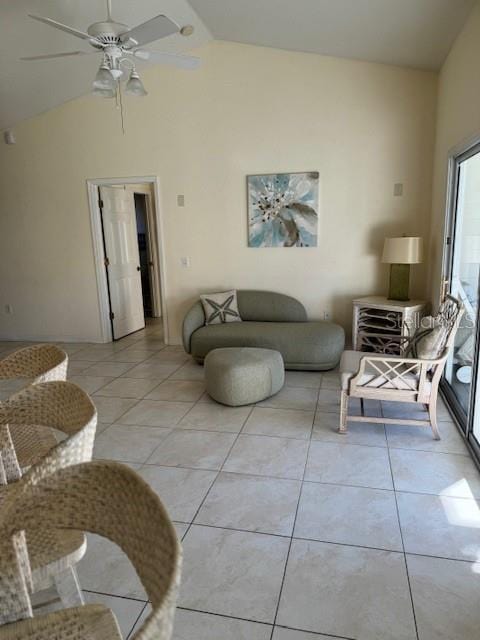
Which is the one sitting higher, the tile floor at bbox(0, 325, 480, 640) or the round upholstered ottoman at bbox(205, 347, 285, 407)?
the round upholstered ottoman at bbox(205, 347, 285, 407)

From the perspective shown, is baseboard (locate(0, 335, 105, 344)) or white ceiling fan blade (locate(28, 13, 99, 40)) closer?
white ceiling fan blade (locate(28, 13, 99, 40))

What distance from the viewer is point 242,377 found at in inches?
139

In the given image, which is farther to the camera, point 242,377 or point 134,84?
point 242,377

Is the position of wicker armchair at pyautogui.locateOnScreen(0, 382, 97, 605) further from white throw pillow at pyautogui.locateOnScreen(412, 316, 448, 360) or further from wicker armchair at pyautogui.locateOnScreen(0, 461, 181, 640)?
white throw pillow at pyautogui.locateOnScreen(412, 316, 448, 360)

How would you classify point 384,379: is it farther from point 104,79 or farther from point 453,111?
point 104,79

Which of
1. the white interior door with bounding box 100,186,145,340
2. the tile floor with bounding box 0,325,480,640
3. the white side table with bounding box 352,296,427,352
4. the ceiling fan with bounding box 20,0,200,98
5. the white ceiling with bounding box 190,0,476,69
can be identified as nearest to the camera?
the tile floor with bounding box 0,325,480,640

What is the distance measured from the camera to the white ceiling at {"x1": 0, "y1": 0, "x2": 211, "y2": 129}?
11.5ft

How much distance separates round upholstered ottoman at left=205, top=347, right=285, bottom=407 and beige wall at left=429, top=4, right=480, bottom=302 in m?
1.77

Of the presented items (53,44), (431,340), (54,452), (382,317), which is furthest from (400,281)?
(54,452)

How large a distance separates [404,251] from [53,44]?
3766mm

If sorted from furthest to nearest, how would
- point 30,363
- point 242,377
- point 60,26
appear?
point 242,377 < point 60,26 < point 30,363

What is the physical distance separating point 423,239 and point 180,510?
3889 mm

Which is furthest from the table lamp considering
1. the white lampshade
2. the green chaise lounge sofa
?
the green chaise lounge sofa

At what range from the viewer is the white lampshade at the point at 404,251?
4.31 meters
